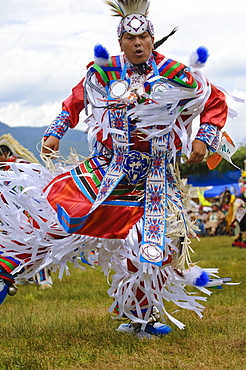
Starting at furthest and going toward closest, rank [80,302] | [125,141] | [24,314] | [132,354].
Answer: [80,302], [24,314], [125,141], [132,354]

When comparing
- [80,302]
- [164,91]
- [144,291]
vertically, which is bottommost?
[80,302]

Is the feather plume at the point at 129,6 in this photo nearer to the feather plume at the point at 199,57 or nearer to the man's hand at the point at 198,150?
the feather plume at the point at 199,57

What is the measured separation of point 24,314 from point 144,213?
74.7 inches

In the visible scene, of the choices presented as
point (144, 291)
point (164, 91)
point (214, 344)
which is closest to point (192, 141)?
point (164, 91)

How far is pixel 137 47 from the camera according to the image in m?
3.74

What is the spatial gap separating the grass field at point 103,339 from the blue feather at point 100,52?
1694 mm

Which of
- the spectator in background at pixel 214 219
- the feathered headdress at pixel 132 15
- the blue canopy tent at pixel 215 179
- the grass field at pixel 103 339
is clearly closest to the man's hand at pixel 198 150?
the feathered headdress at pixel 132 15

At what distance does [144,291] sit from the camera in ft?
12.1

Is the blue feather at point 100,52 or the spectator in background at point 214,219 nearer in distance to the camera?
the blue feather at point 100,52

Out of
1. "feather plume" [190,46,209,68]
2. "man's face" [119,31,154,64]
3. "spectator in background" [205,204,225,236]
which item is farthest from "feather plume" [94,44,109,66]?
"spectator in background" [205,204,225,236]

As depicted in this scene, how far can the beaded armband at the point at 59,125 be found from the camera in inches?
157

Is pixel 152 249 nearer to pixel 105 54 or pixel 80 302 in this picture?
pixel 105 54

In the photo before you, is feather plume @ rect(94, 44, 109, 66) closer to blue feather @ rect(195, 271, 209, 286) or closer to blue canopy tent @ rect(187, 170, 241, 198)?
blue feather @ rect(195, 271, 209, 286)

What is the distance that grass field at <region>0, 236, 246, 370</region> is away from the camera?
3262mm
